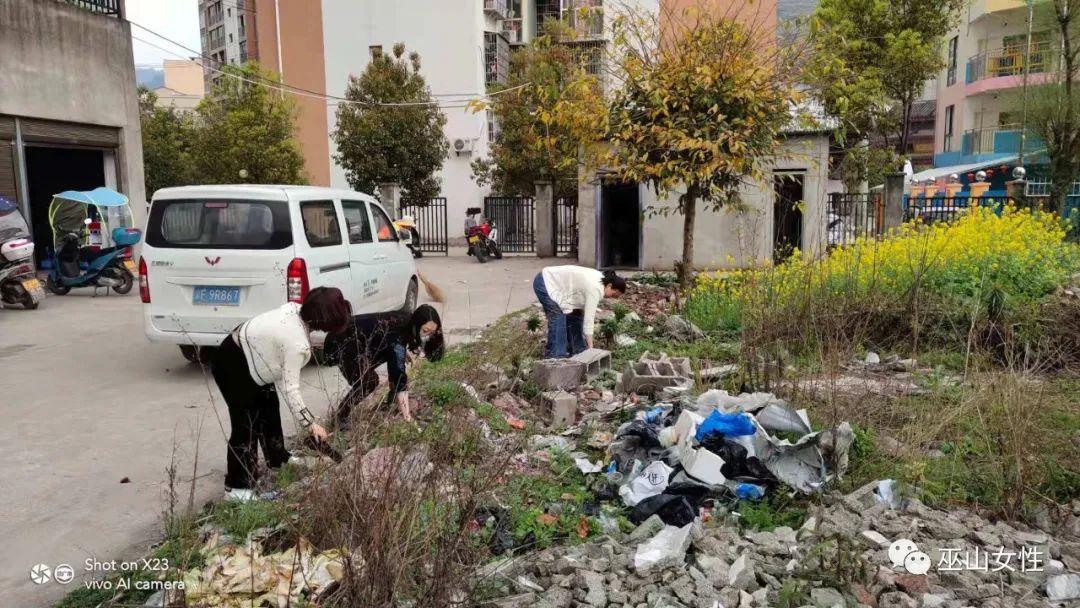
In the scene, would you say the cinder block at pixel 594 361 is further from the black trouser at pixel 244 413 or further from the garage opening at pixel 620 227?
the garage opening at pixel 620 227

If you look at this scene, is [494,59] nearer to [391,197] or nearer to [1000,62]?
[391,197]

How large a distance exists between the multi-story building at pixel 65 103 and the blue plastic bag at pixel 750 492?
13955mm

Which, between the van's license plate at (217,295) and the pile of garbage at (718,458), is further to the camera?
the van's license plate at (217,295)

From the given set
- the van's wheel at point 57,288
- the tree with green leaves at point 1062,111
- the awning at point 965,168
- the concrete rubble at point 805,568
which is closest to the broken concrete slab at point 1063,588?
the concrete rubble at point 805,568

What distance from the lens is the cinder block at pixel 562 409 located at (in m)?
5.91

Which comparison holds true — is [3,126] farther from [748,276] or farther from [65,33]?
[748,276]

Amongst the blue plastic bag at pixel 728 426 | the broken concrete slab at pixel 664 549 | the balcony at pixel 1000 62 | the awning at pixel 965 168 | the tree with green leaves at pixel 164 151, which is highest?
the balcony at pixel 1000 62

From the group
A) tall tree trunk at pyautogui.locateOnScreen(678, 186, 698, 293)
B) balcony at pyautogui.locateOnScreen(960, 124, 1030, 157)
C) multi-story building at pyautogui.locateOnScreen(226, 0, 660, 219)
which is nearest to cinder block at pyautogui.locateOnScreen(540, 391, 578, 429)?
tall tree trunk at pyautogui.locateOnScreen(678, 186, 698, 293)

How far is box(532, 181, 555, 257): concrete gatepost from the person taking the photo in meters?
21.2

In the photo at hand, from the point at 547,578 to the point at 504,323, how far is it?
6.79 metres

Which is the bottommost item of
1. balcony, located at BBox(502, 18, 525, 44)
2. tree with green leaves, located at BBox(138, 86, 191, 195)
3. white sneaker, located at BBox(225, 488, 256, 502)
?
white sneaker, located at BBox(225, 488, 256, 502)

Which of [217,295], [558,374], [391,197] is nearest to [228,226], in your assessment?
[217,295]

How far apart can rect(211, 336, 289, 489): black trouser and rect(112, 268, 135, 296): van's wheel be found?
1073 centimetres

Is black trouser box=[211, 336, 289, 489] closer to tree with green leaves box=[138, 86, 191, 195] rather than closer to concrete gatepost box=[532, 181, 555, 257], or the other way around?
concrete gatepost box=[532, 181, 555, 257]
